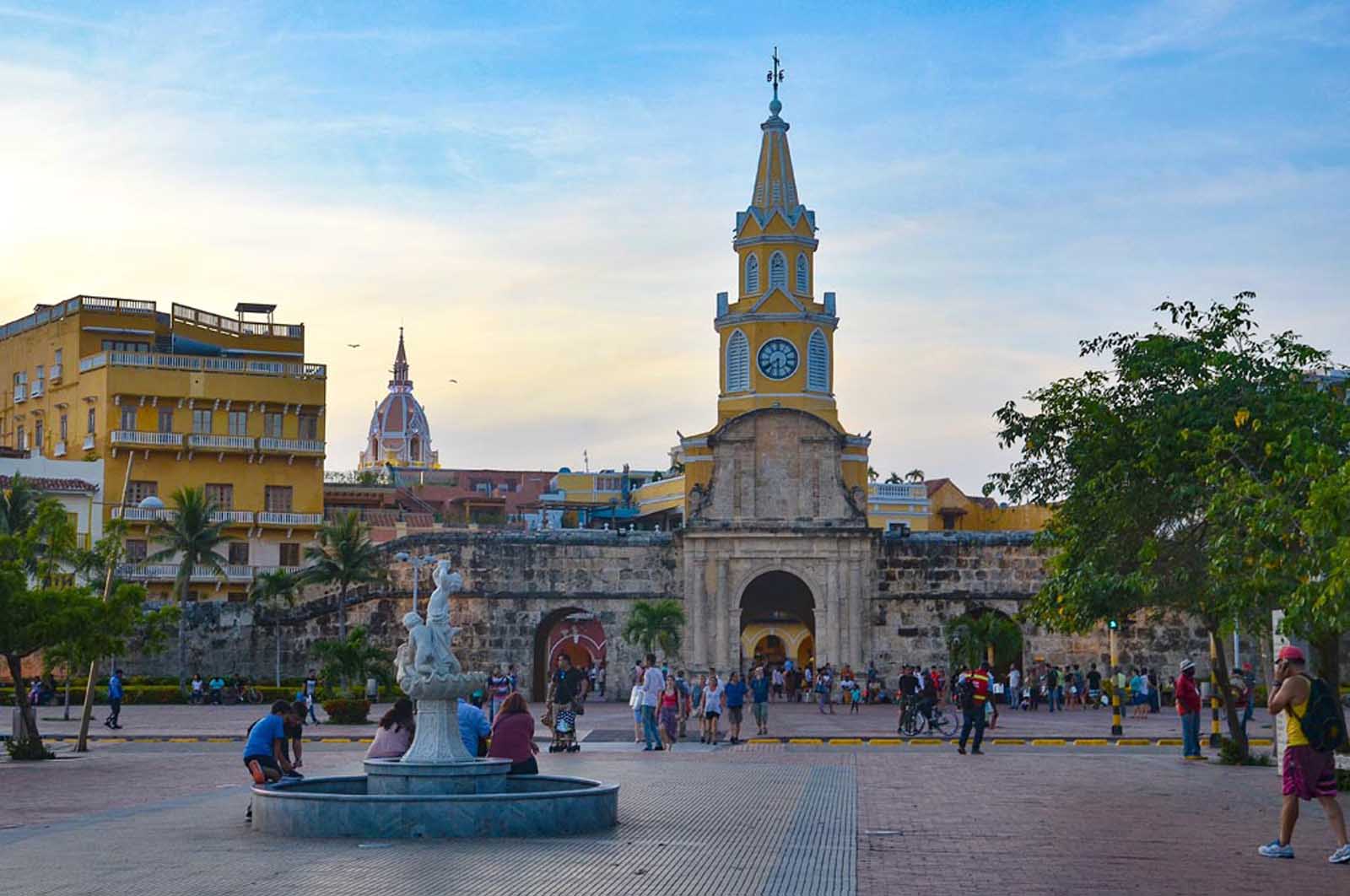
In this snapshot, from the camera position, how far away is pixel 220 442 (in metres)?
66.9

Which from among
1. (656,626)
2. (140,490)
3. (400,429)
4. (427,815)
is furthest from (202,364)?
(400,429)

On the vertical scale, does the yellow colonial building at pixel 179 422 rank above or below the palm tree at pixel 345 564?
above

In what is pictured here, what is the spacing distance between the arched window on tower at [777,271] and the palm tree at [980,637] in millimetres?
12985

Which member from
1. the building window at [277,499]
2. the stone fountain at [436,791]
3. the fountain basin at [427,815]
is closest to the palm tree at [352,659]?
the building window at [277,499]

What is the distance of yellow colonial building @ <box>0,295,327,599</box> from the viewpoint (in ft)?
216

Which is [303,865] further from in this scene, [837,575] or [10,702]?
[837,575]

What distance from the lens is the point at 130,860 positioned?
1473 centimetres

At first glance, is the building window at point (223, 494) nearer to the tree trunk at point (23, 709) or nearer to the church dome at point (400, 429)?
the tree trunk at point (23, 709)

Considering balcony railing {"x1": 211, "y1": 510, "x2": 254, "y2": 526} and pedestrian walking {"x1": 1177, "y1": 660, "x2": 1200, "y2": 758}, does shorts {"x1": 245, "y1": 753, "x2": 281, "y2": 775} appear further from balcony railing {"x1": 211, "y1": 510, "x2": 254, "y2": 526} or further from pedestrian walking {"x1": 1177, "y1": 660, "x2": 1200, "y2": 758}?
balcony railing {"x1": 211, "y1": 510, "x2": 254, "y2": 526}

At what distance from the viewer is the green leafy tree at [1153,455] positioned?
87.5 feet

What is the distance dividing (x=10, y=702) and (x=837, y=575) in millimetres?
23298

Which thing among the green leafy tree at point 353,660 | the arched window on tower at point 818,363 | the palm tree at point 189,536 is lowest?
the green leafy tree at point 353,660

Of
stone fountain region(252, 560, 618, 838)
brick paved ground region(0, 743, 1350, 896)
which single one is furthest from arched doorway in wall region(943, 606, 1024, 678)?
stone fountain region(252, 560, 618, 838)

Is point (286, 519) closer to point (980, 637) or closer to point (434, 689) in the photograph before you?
point (980, 637)
